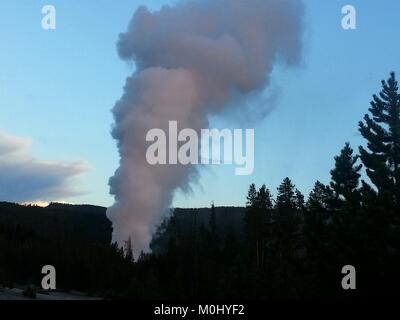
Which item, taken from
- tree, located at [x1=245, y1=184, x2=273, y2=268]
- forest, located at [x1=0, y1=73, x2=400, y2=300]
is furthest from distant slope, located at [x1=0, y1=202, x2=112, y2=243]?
forest, located at [x1=0, y1=73, x2=400, y2=300]

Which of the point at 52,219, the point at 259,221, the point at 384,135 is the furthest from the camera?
the point at 52,219

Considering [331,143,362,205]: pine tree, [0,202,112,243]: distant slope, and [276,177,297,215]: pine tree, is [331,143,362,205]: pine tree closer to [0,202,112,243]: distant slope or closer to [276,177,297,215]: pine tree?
[276,177,297,215]: pine tree

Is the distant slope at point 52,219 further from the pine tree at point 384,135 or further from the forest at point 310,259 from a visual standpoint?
the pine tree at point 384,135

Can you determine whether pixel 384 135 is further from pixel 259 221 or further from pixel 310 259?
pixel 259 221

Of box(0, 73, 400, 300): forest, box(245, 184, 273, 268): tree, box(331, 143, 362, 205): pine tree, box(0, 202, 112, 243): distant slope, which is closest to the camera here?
box(0, 73, 400, 300): forest

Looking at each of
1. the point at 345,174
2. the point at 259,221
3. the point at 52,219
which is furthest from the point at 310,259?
the point at 52,219

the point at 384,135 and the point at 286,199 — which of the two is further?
the point at 286,199

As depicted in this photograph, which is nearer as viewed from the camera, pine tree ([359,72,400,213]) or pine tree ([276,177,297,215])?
pine tree ([359,72,400,213])

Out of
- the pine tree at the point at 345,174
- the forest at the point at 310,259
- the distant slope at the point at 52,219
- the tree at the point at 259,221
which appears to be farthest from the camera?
the distant slope at the point at 52,219

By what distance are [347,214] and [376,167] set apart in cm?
564

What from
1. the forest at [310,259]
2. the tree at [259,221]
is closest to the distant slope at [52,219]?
the tree at [259,221]
